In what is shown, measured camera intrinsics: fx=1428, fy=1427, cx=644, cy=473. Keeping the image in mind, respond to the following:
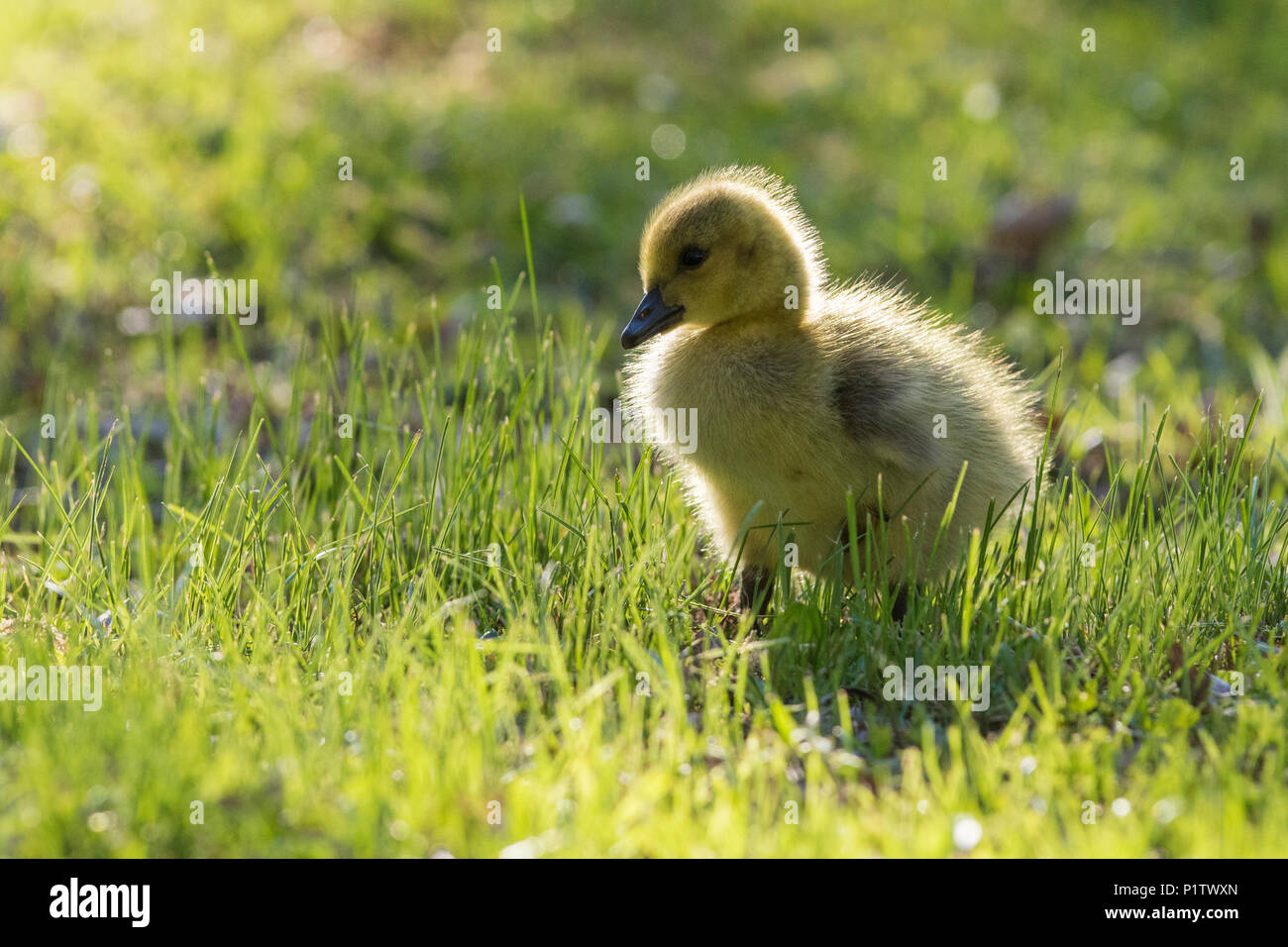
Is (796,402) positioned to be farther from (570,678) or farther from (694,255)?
(570,678)

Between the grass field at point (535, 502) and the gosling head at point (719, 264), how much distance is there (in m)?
0.40

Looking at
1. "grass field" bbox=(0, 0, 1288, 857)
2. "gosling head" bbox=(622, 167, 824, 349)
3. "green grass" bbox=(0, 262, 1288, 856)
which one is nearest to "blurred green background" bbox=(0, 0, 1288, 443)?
"grass field" bbox=(0, 0, 1288, 857)

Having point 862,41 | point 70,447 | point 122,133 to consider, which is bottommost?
point 70,447

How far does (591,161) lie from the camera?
30.0 ft

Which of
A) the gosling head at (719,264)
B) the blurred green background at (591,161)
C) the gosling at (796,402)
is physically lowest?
the gosling at (796,402)

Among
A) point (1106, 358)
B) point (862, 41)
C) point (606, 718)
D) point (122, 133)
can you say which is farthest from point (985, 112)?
point (606, 718)

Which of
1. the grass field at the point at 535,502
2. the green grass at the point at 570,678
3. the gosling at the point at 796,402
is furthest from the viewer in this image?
the gosling at the point at 796,402

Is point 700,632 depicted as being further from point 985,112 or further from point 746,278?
point 985,112

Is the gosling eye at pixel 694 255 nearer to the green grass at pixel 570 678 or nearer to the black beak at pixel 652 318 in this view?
the black beak at pixel 652 318

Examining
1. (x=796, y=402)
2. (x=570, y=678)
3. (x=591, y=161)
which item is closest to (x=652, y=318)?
(x=796, y=402)

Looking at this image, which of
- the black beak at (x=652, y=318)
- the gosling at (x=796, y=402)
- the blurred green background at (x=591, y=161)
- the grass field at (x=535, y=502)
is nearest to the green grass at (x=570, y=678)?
the grass field at (x=535, y=502)

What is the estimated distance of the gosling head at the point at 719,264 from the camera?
4.33 metres

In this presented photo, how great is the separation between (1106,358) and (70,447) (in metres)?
5.30
